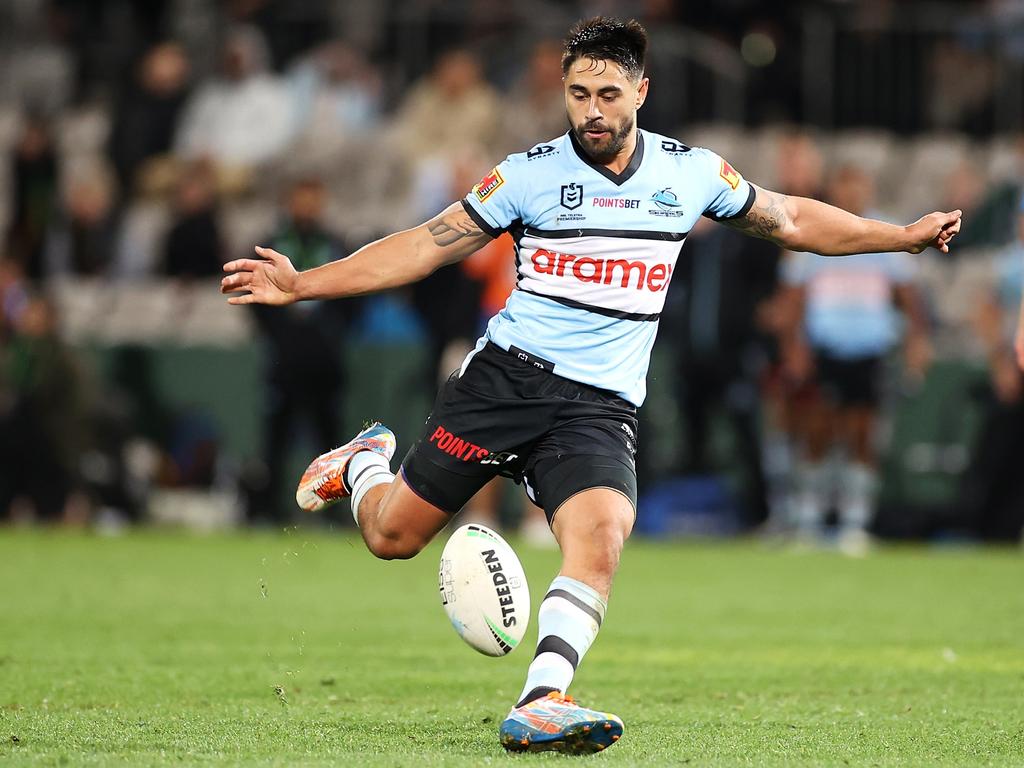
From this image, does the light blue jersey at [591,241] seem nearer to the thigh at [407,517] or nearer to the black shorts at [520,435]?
the black shorts at [520,435]

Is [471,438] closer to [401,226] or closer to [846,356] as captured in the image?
[846,356]

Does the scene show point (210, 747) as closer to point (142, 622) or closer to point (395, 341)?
point (142, 622)

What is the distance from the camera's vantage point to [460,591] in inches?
254

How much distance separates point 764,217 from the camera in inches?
276

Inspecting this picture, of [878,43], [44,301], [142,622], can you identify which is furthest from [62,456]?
[878,43]

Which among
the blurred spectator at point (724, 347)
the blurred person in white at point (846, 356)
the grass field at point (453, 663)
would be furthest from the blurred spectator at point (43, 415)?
the blurred person in white at point (846, 356)

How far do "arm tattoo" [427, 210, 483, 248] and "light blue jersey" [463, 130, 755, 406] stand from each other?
35mm

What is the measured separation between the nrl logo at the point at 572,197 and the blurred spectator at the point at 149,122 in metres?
14.3

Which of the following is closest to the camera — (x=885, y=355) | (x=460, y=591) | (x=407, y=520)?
(x=460, y=591)

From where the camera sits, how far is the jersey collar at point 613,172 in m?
6.68

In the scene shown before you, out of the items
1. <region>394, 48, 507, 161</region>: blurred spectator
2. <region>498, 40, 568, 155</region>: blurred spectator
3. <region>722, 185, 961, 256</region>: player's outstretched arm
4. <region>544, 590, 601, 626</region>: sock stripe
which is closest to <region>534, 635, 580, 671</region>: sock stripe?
<region>544, 590, 601, 626</region>: sock stripe

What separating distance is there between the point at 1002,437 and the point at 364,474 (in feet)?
30.6

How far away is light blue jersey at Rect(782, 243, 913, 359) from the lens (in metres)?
15.2

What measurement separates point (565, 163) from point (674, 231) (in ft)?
1.59
